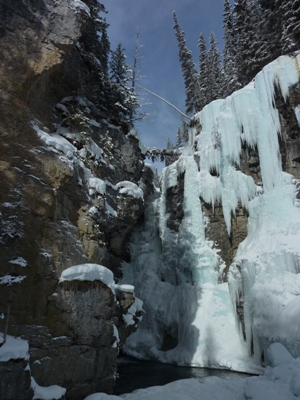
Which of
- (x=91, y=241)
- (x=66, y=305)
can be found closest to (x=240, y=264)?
(x=91, y=241)

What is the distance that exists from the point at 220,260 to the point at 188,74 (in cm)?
1953

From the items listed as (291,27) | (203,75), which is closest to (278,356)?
(291,27)

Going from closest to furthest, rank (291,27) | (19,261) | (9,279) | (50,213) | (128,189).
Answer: (9,279) → (19,261) → (50,213) → (128,189) → (291,27)

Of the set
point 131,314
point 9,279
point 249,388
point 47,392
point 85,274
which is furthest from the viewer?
point 131,314

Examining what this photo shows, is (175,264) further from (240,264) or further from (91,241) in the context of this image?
(91,241)

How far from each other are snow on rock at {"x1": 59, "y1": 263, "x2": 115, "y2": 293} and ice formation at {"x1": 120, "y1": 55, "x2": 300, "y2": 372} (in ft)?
24.0

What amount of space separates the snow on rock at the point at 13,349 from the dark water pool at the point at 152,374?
5.51 meters

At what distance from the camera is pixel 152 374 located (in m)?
14.4

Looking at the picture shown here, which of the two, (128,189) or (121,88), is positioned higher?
(121,88)

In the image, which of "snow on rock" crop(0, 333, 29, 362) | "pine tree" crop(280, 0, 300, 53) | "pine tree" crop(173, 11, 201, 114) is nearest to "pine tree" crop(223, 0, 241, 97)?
"pine tree" crop(173, 11, 201, 114)

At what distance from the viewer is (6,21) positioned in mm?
10078

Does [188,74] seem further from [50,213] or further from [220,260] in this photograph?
[50,213]

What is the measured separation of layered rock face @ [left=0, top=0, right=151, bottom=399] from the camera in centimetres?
829

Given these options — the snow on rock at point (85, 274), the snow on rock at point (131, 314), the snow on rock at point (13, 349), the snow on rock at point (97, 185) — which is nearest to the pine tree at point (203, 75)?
the snow on rock at point (97, 185)
